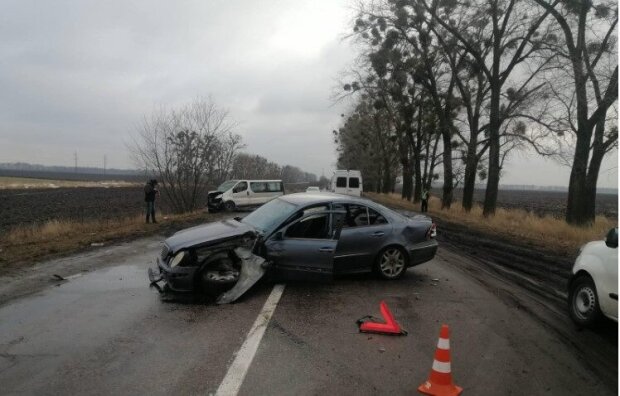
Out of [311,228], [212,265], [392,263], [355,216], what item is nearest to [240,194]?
[355,216]

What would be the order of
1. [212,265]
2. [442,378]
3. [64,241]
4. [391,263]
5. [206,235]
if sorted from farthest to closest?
1. [64,241]
2. [391,263]
3. [206,235]
4. [212,265]
5. [442,378]

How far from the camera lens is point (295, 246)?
752 centimetres

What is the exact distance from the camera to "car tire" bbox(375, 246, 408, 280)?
835 centimetres

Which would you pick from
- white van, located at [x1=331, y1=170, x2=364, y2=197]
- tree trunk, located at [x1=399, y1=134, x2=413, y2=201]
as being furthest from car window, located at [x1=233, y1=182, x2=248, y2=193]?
tree trunk, located at [x1=399, y1=134, x2=413, y2=201]

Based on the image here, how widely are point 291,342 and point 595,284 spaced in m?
3.65

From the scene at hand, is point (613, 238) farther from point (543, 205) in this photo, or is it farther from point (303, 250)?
point (543, 205)

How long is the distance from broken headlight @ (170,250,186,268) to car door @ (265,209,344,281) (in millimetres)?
1300

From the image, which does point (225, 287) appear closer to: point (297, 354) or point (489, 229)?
point (297, 354)

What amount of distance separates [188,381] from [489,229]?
17399mm

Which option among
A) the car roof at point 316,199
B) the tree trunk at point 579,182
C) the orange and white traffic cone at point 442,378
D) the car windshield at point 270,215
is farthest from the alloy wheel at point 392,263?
the tree trunk at point 579,182

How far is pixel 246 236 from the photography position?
7.39m

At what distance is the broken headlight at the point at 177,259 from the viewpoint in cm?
681

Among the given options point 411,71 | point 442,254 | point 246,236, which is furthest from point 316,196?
point 411,71

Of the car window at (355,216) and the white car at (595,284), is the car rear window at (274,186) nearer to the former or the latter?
the car window at (355,216)
